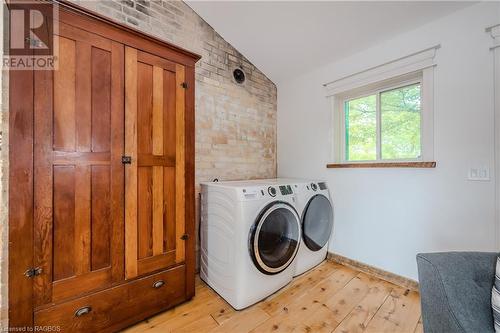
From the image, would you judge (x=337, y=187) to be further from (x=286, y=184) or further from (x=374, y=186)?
(x=286, y=184)

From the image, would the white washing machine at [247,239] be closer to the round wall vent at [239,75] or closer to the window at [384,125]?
the window at [384,125]

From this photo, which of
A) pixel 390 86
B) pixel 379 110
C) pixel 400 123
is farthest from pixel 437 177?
pixel 390 86

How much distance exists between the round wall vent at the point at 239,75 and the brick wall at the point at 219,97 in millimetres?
54

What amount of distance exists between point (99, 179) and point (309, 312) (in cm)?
171

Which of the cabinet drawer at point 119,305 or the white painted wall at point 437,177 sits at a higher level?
the white painted wall at point 437,177

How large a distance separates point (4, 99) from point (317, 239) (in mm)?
2600

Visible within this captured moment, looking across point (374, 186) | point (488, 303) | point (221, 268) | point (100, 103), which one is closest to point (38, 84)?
point (100, 103)

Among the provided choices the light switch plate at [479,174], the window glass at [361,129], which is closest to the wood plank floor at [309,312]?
the light switch plate at [479,174]

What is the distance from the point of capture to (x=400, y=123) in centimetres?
208

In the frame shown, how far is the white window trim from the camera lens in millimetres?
1791

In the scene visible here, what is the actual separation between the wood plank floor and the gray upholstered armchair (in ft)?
2.29

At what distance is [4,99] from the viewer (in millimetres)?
1230

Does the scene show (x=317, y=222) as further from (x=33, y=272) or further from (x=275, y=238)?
(x=33, y=272)

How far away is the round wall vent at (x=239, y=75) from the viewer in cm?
259
